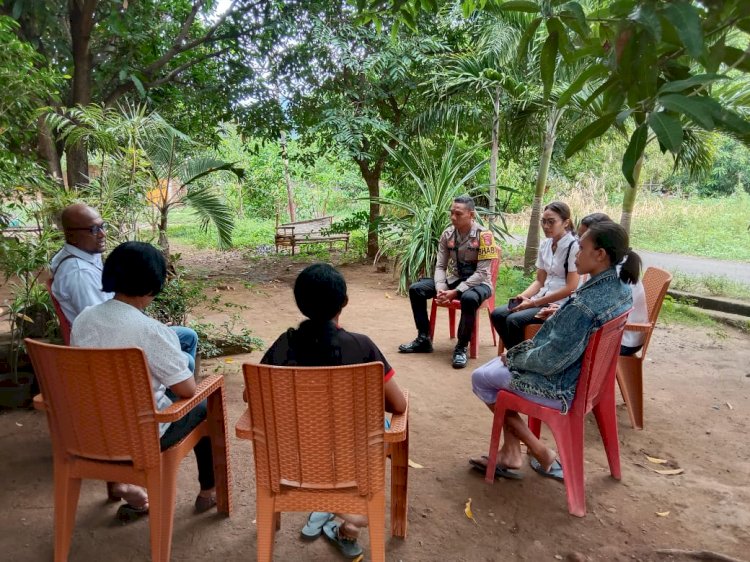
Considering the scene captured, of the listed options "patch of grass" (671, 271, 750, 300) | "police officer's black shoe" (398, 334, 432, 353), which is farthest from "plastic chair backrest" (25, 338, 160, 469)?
"patch of grass" (671, 271, 750, 300)

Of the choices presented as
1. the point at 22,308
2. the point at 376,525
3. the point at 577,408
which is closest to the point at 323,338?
Result: the point at 376,525

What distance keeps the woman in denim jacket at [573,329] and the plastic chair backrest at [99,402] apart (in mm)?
1536

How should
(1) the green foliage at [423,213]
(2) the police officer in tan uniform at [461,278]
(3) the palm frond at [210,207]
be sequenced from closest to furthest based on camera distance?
(2) the police officer in tan uniform at [461,278] < (3) the palm frond at [210,207] < (1) the green foliage at [423,213]

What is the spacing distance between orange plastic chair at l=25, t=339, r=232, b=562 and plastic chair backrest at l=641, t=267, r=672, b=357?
2.63 metres

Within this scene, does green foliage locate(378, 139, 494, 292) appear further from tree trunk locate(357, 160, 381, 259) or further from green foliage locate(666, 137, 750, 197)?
green foliage locate(666, 137, 750, 197)

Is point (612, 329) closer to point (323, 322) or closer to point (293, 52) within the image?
point (323, 322)

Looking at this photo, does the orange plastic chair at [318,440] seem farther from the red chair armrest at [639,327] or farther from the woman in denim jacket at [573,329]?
the red chair armrest at [639,327]

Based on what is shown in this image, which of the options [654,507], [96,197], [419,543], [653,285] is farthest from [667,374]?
[96,197]

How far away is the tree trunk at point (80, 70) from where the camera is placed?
594 centimetres

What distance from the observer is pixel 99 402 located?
185cm

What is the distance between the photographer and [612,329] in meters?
2.39

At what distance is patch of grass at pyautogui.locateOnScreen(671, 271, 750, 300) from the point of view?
21.2 ft

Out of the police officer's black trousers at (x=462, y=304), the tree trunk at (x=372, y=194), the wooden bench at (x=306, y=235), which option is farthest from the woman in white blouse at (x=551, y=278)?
the wooden bench at (x=306, y=235)

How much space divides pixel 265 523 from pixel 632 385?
2.37 meters
